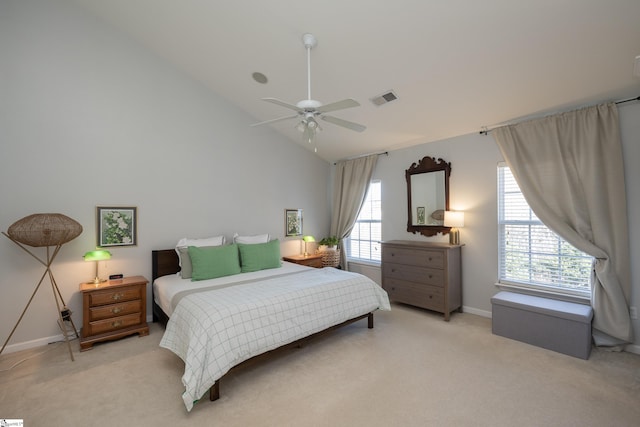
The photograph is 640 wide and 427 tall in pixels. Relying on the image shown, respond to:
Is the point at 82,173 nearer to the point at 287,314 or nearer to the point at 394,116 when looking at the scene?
the point at 287,314

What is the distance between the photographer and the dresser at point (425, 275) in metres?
3.75

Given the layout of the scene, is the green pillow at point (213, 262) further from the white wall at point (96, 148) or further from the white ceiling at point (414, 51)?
the white ceiling at point (414, 51)

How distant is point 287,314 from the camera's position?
263 cm

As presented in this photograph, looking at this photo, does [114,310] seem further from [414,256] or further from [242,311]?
[414,256]

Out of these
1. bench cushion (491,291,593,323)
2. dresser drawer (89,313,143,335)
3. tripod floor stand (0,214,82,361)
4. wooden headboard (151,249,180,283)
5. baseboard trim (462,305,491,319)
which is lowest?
baseboard trim (462,305,491,319)

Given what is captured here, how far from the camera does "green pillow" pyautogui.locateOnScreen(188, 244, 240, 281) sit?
137 inches

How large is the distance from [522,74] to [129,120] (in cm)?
448

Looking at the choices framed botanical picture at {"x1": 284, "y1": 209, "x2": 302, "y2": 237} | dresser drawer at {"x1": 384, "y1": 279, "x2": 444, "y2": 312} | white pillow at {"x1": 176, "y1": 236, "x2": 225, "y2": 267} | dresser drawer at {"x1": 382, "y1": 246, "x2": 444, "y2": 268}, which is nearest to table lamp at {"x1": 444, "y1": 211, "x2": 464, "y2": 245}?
dresser drawer at {"x1": 382, "y1": 246, "x2": 444, "y2": 268}

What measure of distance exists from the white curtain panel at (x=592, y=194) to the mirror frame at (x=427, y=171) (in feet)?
3.30

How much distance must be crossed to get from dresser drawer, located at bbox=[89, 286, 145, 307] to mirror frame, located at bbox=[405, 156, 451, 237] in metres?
3.85

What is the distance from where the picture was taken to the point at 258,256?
4.00m

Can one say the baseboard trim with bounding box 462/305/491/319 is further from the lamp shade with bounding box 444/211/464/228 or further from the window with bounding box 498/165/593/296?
the lamp shade with bounding box 444/211/464/228

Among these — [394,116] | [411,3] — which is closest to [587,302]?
[394,116]

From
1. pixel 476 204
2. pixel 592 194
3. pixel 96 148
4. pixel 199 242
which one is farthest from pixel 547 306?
pixel 96 148
